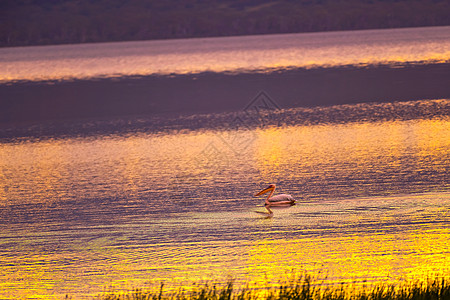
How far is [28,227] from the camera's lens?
1997cm

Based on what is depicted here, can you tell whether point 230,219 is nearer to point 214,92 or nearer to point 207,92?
point 214,92

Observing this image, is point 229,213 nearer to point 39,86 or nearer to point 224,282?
point 224,282

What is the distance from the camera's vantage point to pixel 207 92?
192ft

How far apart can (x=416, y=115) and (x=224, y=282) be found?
2557 centimetres

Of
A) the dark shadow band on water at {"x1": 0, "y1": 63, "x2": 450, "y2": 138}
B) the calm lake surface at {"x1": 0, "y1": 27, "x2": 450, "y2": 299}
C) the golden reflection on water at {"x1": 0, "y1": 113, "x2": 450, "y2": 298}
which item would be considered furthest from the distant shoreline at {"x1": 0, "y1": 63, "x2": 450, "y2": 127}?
the golden reflection on water at {"x1": 0, "y1": 113, "x2": 450, "y2": 298}

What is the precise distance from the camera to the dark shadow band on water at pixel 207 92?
1871 inches

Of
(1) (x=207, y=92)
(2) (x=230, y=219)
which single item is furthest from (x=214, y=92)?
(2) (x=230, y=219)

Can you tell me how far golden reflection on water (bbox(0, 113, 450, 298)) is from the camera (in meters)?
15.7

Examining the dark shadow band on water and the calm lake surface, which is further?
the dark shadow band on water

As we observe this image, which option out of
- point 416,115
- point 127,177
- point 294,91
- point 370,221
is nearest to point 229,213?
point 370,221

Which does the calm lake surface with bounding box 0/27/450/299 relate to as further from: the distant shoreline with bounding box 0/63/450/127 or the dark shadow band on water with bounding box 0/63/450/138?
the distant shoreline with bounding box 0/63/450/127

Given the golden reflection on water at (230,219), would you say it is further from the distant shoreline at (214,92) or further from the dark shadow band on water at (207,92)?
the distant shoreline at (214,92)

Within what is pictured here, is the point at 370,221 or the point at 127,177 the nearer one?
the point at 370,221

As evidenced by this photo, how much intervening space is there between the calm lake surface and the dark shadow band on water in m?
10.4
